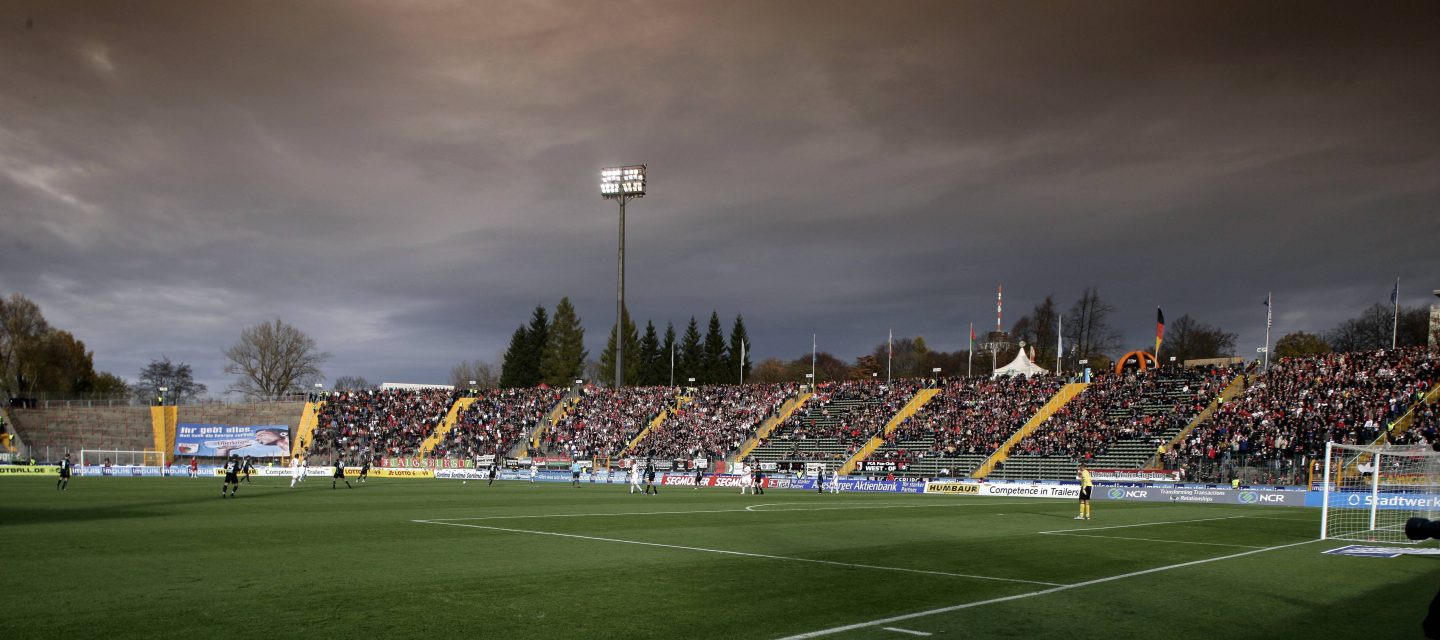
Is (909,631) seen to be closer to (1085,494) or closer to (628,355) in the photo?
(1085,494)

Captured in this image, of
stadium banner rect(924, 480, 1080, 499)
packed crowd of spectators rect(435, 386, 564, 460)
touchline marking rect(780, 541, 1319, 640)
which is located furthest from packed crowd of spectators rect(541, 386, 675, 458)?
touchline marking rect(780, 541, 1319, 640)

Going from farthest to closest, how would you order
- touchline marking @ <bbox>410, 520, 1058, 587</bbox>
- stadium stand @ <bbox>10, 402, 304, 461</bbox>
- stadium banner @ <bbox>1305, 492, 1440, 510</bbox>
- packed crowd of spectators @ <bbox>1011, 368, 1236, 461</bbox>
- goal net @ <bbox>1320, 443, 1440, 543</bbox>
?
stadium stand @ <bbox>10, 402, 304, 461</bbox>
packed crowd of spectators @ <bbox>1011, 368, 1236, 461</bbox>
stadium banner @ <bbox>1305, 492, 1440, 510</bbox>
goal net @ <bbox>1320, 443, 1440, 543</bbox>
touchline marking @ <bbox>410, 520, 1058, 587</bbox>

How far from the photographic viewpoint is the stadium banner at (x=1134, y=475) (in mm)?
45750

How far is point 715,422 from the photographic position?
238 feet

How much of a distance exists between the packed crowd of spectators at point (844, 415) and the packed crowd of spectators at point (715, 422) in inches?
99.9

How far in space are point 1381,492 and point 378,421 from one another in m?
72.8

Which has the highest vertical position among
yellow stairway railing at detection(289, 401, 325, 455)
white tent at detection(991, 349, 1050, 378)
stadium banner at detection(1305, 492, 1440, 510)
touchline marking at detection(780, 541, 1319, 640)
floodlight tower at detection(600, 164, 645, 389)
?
floodlight tower at detection(600, 164, 645, 389)

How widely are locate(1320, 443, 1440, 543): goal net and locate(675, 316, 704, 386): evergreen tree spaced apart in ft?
308

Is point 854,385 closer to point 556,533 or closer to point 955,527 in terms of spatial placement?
point 955,527

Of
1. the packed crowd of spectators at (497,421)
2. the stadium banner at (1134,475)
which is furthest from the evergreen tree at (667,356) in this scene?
the stadium banner at (1134,475)

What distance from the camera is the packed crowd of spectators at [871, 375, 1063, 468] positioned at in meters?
58.1

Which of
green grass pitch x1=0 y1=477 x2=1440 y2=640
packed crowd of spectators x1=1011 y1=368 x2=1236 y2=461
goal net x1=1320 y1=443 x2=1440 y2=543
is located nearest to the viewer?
green grass pitch x1=0 y1=477 x2=1440 y2=640

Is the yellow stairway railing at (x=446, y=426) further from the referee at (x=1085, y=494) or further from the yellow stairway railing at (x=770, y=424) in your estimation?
the referee at (x=1085, y=494)

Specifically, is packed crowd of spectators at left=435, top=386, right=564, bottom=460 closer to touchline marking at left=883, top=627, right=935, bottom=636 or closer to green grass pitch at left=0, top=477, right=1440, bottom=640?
green grass pitch at left=0, top=477, right=1440, bottom=640
